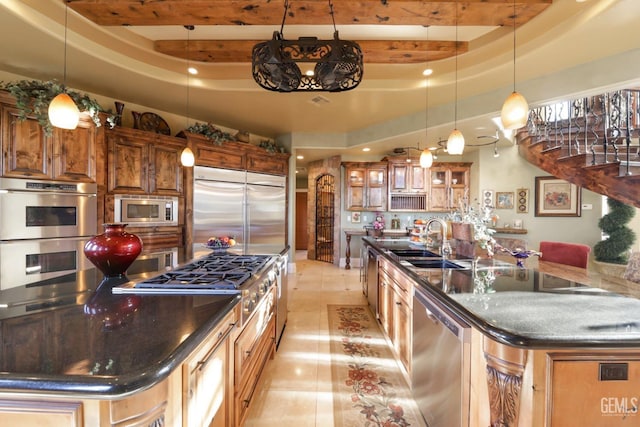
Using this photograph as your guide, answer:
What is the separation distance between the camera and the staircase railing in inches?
140

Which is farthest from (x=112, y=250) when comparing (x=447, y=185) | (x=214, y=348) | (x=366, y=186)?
(x=447, y=185)

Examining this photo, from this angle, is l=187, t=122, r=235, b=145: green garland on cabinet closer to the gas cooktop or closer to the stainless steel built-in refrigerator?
the stainless steel built-in refrigerator

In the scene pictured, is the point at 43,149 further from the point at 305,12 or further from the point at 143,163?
the point at 305,12

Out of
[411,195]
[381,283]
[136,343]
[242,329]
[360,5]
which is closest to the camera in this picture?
[136,343]

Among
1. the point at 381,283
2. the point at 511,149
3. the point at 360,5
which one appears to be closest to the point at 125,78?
the point at 360,5

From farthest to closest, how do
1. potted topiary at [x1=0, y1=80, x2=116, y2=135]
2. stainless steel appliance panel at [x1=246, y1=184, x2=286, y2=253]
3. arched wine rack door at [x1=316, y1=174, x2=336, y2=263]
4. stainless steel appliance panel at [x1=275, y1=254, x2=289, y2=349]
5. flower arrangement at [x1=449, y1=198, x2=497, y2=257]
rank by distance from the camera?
arched wine rack door at [x1=316, y1=174, x2=336, y2=263] → stainless steel appliance panel at [x1=246, y1=184, x2=286, y2=253] → potted topiary at [x1=0, y1=80, x2=116, y2=135] → stainless steel appliance panel at [x1=275, y1=254, x2=289, y2=349] → flower arrangement at [x1=449, y1=198, x2=497, y2=257]

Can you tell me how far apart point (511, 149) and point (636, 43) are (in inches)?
136

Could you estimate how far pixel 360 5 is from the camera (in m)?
2.28

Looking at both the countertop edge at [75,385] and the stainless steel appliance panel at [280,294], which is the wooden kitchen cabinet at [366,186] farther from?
the countertop edge at [75,385]

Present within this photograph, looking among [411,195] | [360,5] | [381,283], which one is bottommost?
[381,283]

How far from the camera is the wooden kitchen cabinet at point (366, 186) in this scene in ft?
20.7

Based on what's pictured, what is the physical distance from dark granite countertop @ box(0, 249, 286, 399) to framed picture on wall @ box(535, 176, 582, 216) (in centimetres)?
653

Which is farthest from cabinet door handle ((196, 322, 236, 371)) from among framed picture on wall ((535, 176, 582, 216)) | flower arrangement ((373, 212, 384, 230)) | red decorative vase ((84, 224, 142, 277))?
framed picture on wall ((535, 176, 582, 216))

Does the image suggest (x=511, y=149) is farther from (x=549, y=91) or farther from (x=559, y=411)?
(x=559, y=411)
